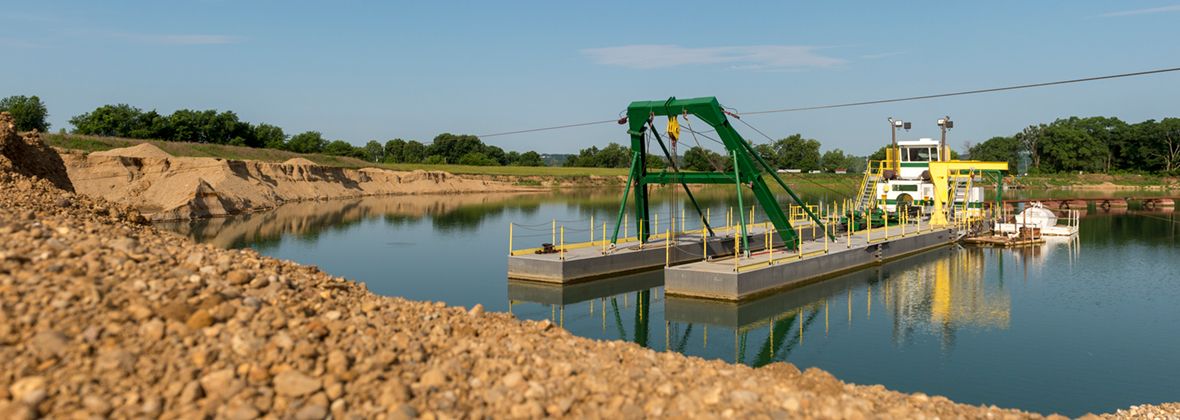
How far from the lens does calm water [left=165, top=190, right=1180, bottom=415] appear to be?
16.3 metres

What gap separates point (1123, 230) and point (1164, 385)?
41.6 metres

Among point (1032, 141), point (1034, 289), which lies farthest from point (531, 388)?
point (1032, 141)

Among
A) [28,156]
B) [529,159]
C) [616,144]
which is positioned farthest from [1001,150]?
[28,156]

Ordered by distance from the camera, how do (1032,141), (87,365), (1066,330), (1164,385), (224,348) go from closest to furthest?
(87,365) < (224,348) < (1164,385) < (1066,330) < (1032,141)

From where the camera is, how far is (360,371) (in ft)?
27.9

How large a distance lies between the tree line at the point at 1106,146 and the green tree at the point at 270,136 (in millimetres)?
120704

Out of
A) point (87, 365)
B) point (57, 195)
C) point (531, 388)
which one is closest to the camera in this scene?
point (87, 365)

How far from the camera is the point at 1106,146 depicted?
128 meters

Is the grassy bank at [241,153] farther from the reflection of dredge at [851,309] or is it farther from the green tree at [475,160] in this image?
the reflection of dredge at [851,309]

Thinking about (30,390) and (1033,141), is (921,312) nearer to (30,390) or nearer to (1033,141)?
(30,390)

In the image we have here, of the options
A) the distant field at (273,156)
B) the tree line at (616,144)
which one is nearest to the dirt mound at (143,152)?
the distant field at (273,156)

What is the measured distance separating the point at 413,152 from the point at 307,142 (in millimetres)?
31188

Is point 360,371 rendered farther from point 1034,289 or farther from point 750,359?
point 1034,289

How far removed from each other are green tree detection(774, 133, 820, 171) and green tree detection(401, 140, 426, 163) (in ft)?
241
